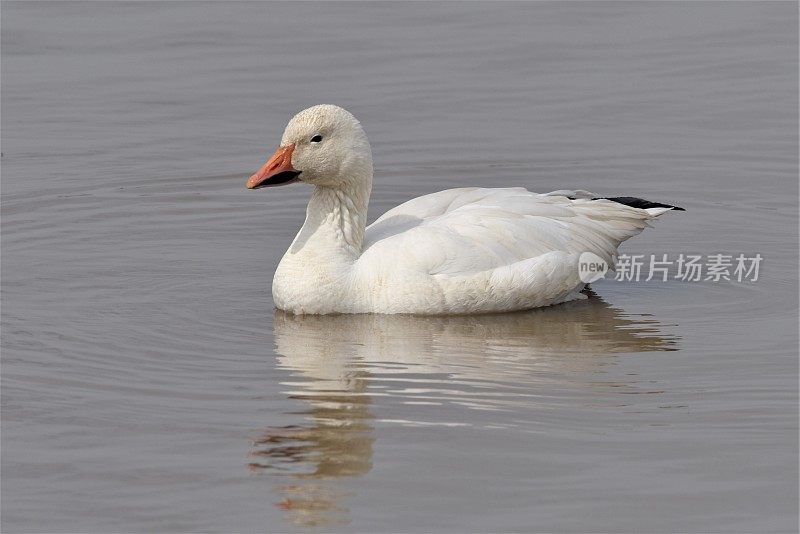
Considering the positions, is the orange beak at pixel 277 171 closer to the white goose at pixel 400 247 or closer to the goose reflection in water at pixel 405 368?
the white goose at pixel 400 247

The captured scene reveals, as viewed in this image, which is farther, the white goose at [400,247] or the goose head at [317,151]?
the goose head at [317,151]

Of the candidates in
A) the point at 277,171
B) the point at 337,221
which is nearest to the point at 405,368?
the point at 337,221

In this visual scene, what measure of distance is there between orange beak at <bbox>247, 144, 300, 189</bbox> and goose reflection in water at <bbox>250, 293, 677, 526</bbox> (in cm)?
97

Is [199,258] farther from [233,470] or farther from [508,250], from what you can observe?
[233,470]

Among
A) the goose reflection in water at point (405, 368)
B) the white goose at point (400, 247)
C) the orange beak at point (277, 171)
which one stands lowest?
the goose reflection in water at point (405, 368)

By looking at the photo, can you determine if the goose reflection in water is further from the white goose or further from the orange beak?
the orange beak

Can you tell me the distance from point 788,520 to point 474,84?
10.3m

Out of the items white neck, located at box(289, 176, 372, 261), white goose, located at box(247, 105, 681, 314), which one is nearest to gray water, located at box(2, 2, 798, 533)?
white goose, located at box(247, 105, 681, 314)

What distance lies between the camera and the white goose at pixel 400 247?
10.9m

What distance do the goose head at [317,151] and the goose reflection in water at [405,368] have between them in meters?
1.01

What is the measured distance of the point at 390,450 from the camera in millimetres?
8203

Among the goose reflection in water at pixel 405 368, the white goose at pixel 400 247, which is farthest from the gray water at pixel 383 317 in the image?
the white goose at pixel 400 247

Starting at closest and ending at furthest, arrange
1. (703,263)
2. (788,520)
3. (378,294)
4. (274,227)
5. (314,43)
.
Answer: (788,520) → (378,294) → (703,263) → (274,227) → (314,43)

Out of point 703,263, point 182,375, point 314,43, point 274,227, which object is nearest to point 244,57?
point 314,43
